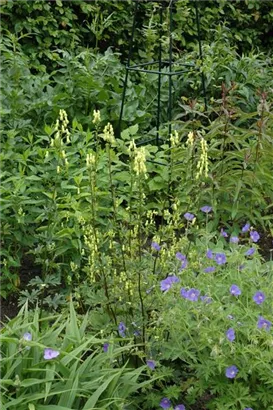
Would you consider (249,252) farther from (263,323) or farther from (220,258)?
(263,323)

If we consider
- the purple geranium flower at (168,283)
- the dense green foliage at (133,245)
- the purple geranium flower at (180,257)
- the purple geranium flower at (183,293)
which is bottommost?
the dense green foliage at (133,245)

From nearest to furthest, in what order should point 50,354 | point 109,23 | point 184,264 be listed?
point 50,354, point 184,264, point 109,23

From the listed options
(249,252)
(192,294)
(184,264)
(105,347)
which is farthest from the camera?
(249,252)

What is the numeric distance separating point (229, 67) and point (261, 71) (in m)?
0.28

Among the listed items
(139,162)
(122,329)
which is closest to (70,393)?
(122,329)

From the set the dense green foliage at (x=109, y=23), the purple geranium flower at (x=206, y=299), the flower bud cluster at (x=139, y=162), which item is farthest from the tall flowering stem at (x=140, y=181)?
the dense green foliage at (x=109, y=23)

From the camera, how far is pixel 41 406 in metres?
2.79

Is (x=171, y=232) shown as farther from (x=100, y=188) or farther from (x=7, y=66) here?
(x=7, y=66)

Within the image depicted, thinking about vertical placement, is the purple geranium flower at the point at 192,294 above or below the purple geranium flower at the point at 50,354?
above

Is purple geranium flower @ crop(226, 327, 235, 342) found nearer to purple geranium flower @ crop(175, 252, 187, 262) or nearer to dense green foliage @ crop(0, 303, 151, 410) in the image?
dense green foliage @ crop(0, 303, 151, 410)

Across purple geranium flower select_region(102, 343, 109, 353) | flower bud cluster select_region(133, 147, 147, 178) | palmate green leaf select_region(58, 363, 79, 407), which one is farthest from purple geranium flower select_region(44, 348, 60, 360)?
flower bud cluster select_region(133, 147, 147, 178)

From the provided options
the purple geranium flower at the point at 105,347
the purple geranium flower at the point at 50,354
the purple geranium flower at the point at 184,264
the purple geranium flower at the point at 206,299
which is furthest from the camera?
the purple geranium flower at the point at 184,264

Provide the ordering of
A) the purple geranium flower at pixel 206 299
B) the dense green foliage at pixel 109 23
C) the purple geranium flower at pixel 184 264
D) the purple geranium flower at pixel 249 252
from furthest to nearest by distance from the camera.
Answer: the dense green foliage at pixel 109 23 → the purple geranium flower at pixel 249 252 → the purple geranium flower at pixel 184 264 → the purple geranium flower at pixel 206 299

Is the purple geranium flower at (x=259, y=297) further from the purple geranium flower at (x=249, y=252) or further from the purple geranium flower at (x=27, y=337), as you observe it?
the purple geranium flower at (x=27, y=337)
